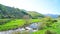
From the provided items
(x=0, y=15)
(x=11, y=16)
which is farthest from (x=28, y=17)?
(x=0, y=15)

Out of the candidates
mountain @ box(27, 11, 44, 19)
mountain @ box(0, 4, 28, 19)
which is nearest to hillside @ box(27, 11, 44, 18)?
mountain @ box(27, 11, 44, 19)

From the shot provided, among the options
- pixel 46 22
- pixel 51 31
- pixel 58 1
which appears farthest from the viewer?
pixel 58 1

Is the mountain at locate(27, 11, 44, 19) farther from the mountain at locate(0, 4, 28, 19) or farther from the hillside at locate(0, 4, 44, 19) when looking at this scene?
the mountain at locate(0, 4, 28, 19)

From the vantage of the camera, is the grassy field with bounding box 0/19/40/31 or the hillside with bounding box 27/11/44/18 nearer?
the grassy field with bounding box 0/19/40/31

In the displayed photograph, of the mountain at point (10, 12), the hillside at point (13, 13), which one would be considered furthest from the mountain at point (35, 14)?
the mountain at point (10, 12)

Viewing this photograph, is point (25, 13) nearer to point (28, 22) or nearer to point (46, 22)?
point (28, 22)

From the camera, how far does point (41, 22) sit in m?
3.44

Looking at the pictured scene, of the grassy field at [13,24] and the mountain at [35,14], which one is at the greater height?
the mountain at [35,14]

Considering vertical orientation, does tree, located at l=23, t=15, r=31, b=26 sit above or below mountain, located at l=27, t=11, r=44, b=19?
below

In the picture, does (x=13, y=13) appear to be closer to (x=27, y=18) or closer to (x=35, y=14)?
(x=27, y=18)

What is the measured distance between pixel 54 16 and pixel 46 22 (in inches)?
11.4

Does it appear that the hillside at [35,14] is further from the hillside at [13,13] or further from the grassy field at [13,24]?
the grassy field at [13,24]

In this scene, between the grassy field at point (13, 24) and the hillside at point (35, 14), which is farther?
the hillside at point (35, 14)

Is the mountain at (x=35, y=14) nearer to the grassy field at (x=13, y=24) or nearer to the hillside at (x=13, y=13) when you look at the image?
the hillside at (x=13, y=13)
